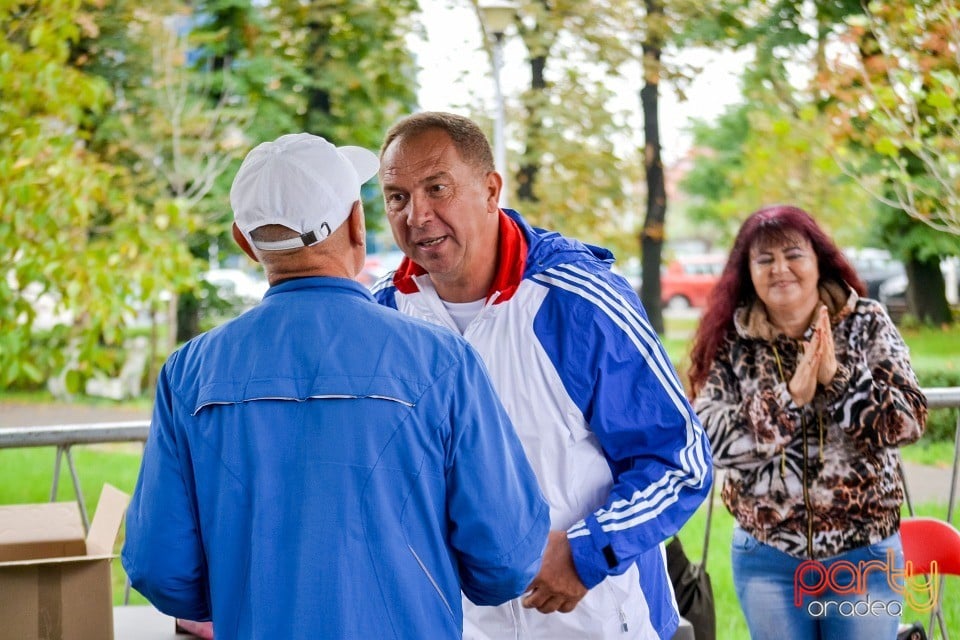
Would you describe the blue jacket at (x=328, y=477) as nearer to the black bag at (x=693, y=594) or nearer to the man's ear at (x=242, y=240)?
the man's ear at (x=242, y=240)

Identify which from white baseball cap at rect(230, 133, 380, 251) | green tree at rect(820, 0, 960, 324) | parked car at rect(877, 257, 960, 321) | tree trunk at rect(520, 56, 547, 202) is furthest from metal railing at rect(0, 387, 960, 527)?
parked car at rect(877, 257, 960, 321)

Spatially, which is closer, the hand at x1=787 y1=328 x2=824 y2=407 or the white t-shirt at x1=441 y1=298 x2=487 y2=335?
the white t-shirt at x1=441 y1=298 x2=487 y2=335

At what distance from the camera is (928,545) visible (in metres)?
2.80

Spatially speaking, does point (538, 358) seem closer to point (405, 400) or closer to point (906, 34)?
point (405, 400)

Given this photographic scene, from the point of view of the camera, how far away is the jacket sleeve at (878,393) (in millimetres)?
2412

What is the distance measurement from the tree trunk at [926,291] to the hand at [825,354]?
24.5ft

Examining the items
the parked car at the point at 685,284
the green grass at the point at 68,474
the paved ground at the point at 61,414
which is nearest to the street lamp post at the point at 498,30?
the green grass at the point at 68,474

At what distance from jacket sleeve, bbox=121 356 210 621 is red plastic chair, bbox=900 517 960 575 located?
2070mm

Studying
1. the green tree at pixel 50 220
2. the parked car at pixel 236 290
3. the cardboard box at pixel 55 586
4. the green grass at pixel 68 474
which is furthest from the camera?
the parked car at pixel 236 290

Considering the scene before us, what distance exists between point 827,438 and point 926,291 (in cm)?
764

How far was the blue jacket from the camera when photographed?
1.34 m

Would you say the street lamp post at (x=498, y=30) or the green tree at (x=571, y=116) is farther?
the green tree at (x=571, y=116)

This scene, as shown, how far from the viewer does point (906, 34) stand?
654cm

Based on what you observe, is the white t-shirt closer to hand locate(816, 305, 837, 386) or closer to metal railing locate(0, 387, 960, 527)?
hand locate(816, 305, 837, 386)
